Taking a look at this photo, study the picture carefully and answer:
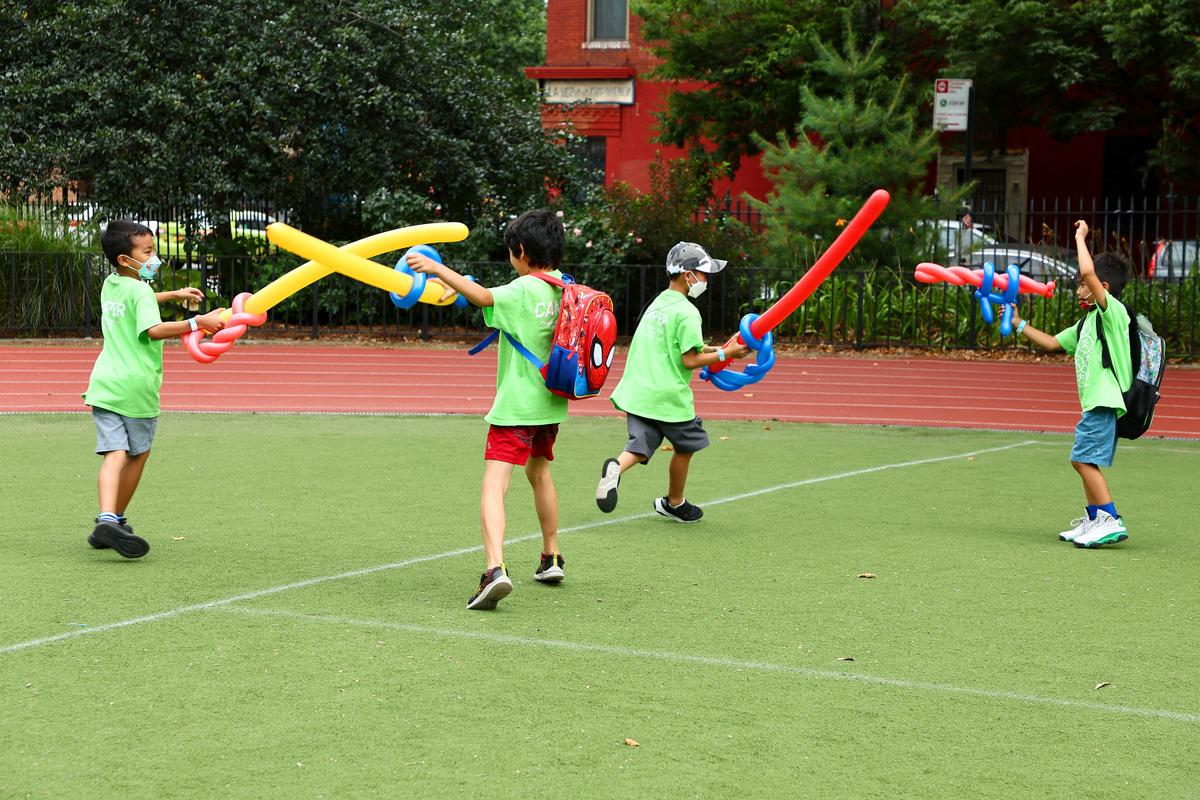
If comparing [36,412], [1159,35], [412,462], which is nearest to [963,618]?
[412,462]

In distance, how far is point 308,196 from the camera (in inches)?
888

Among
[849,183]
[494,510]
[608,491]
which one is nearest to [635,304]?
[849,183]

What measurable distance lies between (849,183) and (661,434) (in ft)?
49.4

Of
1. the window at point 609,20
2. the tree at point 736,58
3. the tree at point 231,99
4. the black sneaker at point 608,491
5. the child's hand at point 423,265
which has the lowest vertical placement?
the black sneaker at point 608,491

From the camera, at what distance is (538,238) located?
6258mm

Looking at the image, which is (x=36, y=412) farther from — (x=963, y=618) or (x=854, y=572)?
(x=963, y=618)

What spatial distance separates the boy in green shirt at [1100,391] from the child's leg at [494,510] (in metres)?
3.16

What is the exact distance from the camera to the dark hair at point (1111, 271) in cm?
802

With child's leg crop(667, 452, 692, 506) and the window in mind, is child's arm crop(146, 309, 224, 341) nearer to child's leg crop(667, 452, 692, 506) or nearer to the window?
child's leg crop(667, 452, 692, 506)

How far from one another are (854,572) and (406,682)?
8.96ft

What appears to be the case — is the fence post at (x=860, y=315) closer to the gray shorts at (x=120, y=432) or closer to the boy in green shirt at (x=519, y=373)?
the gray shorts at (x=120, y=432)

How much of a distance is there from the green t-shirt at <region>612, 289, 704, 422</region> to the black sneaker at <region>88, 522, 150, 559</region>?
274 centimetres

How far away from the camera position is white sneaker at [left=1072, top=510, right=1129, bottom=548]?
25.8ft

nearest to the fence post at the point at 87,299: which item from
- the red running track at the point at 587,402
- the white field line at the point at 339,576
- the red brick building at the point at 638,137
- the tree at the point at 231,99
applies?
the red running track at the point at 587,402
